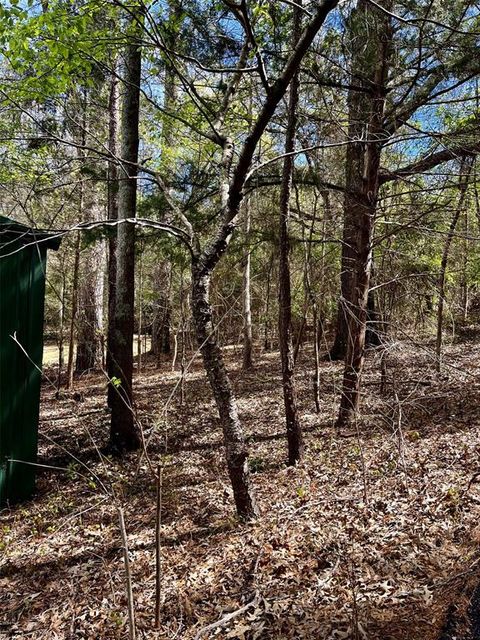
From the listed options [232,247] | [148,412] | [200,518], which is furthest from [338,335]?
[200,518]

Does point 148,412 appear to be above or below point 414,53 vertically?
below

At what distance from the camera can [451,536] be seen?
328cm

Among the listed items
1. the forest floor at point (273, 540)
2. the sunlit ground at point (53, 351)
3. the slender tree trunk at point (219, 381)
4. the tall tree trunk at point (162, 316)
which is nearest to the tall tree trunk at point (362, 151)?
the forest floor at point (273, 540)

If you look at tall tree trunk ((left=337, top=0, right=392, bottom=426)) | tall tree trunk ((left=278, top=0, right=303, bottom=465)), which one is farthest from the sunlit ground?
tall tree trunk ((left=278, top=0, right=303, bottom=465))

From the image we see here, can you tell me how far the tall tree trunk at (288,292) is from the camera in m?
4.69

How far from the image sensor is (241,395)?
328 inches

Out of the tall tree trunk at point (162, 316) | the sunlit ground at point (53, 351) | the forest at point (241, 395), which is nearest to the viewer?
the forest at point (241, 395)

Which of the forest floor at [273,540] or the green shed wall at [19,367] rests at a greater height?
the green shed wall at [19,367]

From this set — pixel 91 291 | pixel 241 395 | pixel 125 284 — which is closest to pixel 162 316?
pixel 91 291

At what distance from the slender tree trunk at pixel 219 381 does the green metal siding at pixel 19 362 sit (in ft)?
6.77

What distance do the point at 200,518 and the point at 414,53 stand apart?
571cm

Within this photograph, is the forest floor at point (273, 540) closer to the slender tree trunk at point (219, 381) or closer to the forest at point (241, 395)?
the forest at point (241, 395)

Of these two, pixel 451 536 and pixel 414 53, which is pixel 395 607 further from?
pixel 414 53

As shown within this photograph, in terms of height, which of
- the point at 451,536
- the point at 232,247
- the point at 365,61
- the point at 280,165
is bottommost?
the point at 451,536
